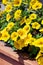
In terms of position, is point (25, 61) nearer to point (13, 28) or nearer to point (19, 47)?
point (19, 47)

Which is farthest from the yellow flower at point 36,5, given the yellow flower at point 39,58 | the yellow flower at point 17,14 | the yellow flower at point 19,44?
the yellow flower at point 39,58

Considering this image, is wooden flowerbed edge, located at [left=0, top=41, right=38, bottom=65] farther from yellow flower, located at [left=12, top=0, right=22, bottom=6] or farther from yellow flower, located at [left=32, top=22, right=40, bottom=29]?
yellow flower, located at [left=12, top=0, right=22, bottom=6]

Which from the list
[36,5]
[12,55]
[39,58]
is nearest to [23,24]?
[36,5]

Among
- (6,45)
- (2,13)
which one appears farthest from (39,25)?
(2,13)

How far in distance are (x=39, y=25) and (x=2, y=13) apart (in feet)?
2.45

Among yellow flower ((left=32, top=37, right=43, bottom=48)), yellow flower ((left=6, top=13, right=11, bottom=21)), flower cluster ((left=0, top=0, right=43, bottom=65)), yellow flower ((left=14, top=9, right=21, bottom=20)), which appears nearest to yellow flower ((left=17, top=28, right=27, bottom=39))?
flower cluster ((left=0, top=0, right=43, bottom=65))

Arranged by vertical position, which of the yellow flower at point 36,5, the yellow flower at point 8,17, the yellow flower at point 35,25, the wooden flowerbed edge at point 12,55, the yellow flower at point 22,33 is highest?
the yellow flower at point 36,5

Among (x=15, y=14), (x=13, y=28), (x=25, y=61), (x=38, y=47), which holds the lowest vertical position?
(x=25, y=61)

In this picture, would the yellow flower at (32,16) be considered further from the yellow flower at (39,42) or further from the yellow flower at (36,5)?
the yellow flower at (39,42)

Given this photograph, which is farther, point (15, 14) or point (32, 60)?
point (15, 14)

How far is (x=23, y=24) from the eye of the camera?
87.5 inches

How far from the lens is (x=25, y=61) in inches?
72.2

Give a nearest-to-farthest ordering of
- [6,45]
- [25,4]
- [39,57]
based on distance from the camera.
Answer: [39,57] < [6,45] < [25,4]

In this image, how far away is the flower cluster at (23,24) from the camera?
1954 mm
